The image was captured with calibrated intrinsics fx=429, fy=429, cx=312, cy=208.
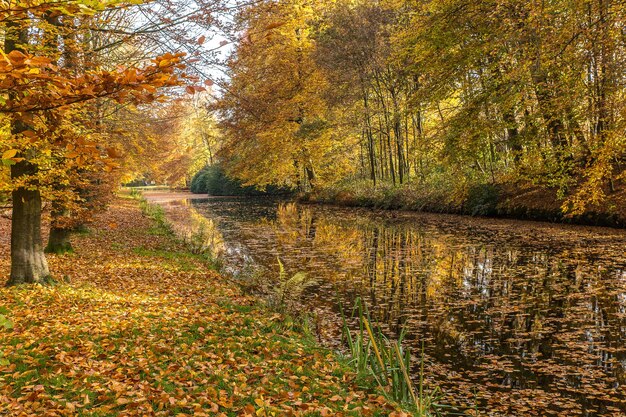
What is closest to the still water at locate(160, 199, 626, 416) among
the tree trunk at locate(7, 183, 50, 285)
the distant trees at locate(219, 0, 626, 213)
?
the distant trees at locate(219, 0, 626, 213)

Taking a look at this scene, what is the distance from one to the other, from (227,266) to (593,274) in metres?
9.14

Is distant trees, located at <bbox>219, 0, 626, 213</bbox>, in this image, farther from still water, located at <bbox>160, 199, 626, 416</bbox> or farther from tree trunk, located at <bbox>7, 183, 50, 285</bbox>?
tree trunk, located at <bbox>7, 183, 50, 285</bbox>

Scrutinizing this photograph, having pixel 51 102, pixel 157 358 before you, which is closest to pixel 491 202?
pixel 157 358

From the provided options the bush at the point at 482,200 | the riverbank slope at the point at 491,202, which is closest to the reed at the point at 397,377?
the riverbank slope at the point at 491,202

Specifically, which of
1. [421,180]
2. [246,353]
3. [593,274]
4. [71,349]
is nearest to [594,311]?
[593,274]

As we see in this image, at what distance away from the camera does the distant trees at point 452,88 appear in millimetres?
8852

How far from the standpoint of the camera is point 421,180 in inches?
992

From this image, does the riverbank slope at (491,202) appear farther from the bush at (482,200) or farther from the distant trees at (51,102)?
the distant trees at (51,102)

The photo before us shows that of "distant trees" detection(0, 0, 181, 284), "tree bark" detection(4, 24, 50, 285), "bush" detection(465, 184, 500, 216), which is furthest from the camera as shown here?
"bush" detection(465, 184, 500, 216)

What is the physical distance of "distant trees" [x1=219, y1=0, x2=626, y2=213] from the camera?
29.0 ft

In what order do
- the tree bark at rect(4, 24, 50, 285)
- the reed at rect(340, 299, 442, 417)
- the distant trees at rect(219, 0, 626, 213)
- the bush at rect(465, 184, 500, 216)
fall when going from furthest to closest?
the bush at rect(465, 184, 500, 216) < the distant trees at rect(219, 0, 626, 213) < the tree bark at rect(4, 24, 50, 285) < the reed at rect(340, 299, 442, 417)

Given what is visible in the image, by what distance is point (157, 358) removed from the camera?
16.8 ft

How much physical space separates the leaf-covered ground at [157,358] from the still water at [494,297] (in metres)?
1.53

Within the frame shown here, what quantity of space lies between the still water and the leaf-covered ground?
1.53 metres
